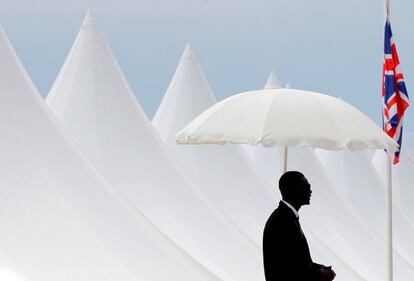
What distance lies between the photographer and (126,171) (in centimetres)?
1781

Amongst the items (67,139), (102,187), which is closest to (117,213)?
(102,187)

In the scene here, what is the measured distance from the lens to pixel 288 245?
7.66 m

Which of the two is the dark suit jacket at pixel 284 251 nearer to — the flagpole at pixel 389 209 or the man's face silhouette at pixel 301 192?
the man's face silhouette at pixel 301 192

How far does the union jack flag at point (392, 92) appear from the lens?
1653 cm

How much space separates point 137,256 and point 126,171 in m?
5.37

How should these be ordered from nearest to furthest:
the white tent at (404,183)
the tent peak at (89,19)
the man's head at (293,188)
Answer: the man's head at (293,188) → the tent peak at (89,19) → the white tent at (404,183)

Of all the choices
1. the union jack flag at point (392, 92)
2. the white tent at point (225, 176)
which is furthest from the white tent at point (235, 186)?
the union jack flag at point (392, 92)

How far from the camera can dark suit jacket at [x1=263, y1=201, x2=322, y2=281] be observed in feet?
25.1

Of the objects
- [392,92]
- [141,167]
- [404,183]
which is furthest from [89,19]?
[404,183]

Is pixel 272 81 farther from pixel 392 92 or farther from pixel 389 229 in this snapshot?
pixel 389 229

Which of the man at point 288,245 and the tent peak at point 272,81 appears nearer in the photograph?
the man at point 288,245

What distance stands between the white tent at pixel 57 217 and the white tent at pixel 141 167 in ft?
11.2

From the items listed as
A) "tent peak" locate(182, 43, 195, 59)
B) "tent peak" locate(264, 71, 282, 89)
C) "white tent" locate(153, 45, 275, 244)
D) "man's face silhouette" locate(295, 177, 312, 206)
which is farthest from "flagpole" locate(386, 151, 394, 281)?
"tent peak" locate(264, 71, 282, 89)

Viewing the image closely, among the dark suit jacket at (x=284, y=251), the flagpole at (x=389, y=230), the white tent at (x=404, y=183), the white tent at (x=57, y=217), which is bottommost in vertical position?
the white tent at (x=404, y=183)
